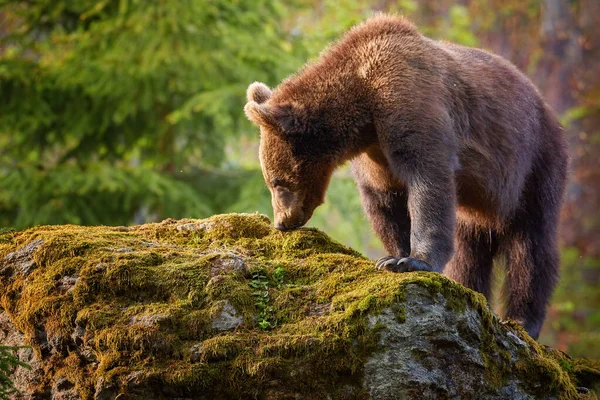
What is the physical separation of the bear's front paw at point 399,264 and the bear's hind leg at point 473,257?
2340 mm

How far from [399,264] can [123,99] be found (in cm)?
888

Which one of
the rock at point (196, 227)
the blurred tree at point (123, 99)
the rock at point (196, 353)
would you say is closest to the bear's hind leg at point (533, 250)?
the rock at point (196, 227)

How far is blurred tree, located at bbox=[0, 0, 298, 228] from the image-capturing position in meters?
12.0

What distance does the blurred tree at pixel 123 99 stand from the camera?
12008 mm

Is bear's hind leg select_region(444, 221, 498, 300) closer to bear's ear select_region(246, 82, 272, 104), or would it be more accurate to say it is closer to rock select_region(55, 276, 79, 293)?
bear's ear select_region(246, 82, 272, 104)

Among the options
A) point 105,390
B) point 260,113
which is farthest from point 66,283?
point 260,113

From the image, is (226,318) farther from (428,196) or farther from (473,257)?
(473,257)

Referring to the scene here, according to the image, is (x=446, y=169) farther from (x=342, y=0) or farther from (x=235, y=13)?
(x=342, y=0)

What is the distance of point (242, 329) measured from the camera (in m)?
4.20

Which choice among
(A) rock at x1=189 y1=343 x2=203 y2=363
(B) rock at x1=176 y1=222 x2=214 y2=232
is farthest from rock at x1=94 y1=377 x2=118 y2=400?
(B) rock at x1=176 y1=222 x2=214 y2=232

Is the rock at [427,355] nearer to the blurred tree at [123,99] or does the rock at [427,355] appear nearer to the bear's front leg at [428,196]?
the bear's front leg at [428,196]

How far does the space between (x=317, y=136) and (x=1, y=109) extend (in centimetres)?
814

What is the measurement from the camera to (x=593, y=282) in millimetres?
22656

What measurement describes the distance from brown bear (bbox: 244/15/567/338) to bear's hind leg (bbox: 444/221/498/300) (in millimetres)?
11
